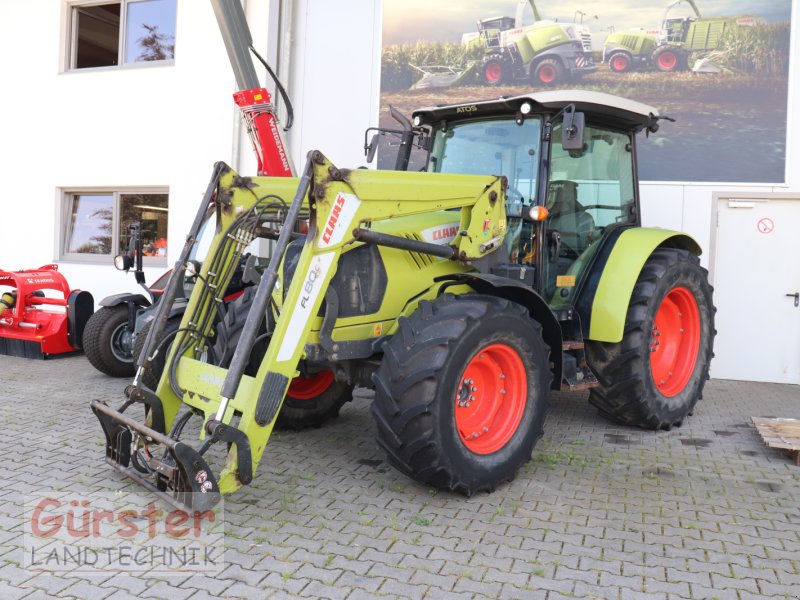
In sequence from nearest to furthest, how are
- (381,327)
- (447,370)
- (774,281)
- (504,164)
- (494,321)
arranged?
(447,370), (494,321), (381,327), (504,164), (774,281)

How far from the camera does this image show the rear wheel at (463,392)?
3574 mm

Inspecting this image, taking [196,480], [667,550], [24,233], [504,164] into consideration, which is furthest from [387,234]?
[24,233]

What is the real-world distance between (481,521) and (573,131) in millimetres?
2346

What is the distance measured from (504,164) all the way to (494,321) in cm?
145

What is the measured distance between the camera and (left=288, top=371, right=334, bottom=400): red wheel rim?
16.6 ft

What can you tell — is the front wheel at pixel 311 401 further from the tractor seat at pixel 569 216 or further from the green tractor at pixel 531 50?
the green tractor at pixel 531 50

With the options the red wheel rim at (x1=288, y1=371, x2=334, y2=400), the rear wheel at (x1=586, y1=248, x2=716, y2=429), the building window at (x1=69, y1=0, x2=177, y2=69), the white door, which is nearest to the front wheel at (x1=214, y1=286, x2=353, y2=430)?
the red wheel rim at (x1=288, y1=371, x2=334, y2=400)

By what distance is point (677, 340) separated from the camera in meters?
5.78

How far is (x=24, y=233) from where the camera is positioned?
1029cm

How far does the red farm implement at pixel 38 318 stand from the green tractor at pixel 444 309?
3.18 metres

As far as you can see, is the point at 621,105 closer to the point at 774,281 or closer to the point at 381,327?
the point at 381,327

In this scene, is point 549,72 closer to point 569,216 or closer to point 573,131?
point 569,216

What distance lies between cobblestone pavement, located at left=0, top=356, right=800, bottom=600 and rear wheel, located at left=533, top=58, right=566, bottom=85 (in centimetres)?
426

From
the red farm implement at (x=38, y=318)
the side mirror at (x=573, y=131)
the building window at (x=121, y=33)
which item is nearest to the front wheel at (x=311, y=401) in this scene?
the side mirror at (x=573, y=131)
